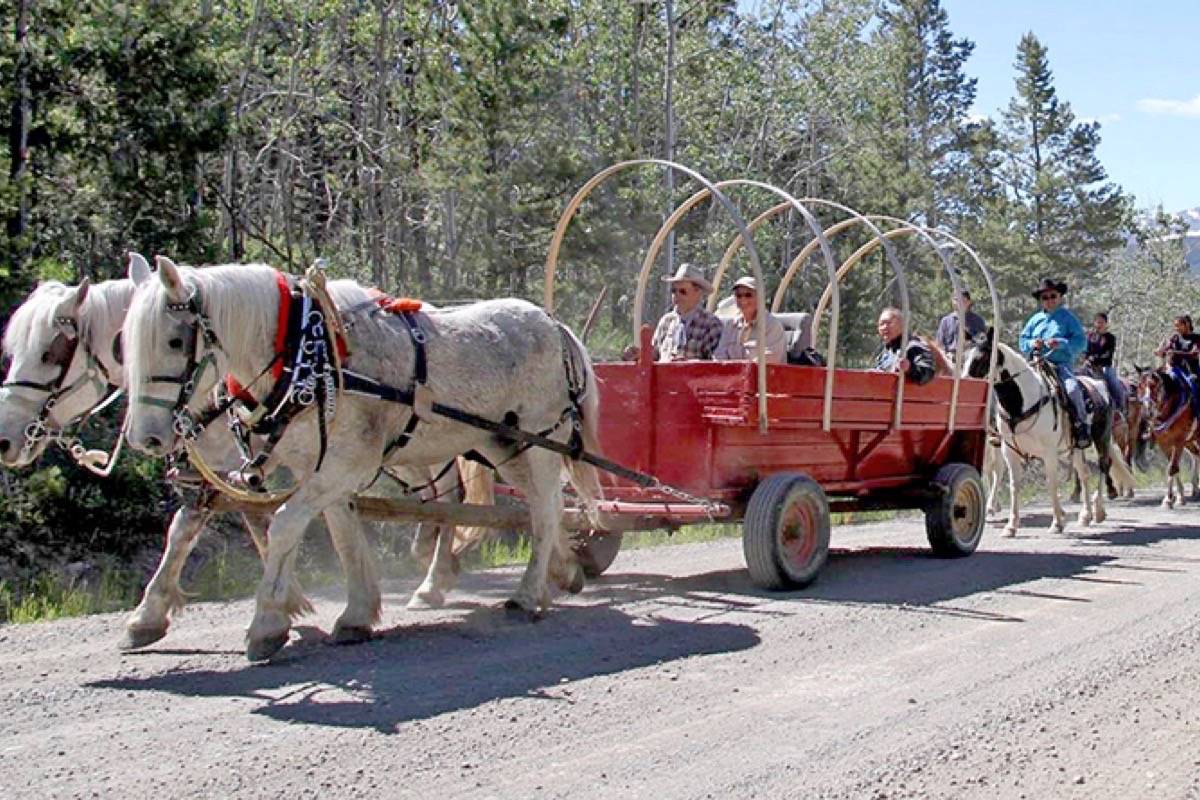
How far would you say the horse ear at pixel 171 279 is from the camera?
619cm

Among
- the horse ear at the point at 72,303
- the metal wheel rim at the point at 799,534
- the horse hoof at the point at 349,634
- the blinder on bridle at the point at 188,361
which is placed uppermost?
the horse ear at the point at 72,303

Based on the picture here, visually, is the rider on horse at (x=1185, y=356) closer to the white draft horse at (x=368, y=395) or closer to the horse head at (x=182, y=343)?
the white draft horse at (x=368, y=395)

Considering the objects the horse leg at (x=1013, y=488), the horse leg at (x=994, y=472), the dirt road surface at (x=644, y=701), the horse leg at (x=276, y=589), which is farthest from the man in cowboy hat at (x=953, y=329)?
the horse leg at (x=276, y=589)

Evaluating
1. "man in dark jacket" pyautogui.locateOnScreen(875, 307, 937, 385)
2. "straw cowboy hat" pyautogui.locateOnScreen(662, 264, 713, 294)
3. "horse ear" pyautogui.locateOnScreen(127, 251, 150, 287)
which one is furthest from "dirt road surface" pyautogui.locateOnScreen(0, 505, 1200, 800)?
"straw cowboy hat" pyautogui.locateOnScreen(662, 264, 713, 294)

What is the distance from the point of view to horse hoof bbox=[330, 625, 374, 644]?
7199 millimetres

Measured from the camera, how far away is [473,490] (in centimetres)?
914

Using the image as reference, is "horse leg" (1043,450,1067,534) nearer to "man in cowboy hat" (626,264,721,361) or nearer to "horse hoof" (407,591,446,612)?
"man in cowboy hat" (626,264,721,361)

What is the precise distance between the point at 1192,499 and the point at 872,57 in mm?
21185

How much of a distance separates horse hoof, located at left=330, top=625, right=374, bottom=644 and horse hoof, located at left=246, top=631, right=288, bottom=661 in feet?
1.78

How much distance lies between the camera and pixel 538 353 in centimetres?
823

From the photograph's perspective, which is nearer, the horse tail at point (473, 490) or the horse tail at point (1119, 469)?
the horse tail at point (473, 490)

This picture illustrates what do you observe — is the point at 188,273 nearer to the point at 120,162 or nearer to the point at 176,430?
the point at 176,430

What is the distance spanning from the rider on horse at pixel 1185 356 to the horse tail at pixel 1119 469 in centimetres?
299

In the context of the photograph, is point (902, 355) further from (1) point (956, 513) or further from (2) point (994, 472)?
(2) point (994, 472)
